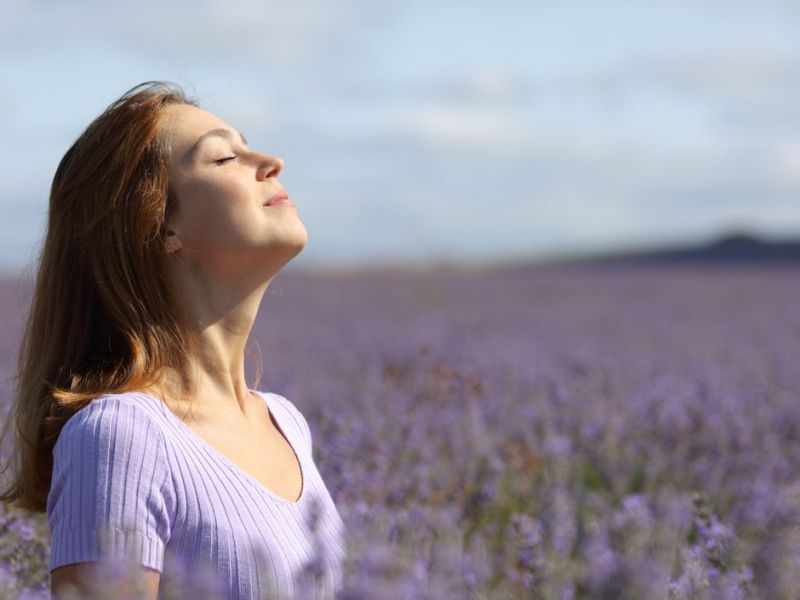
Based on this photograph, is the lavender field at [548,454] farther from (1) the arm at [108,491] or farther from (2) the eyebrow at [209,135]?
(2) the eyebrow at [209,135]

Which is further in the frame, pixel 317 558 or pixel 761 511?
pixel 761 511

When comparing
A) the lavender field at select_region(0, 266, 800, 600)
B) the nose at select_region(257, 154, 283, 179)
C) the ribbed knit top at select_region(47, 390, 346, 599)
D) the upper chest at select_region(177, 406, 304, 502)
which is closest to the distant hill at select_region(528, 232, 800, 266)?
the lavender field at select_region(0, 266, 800, 600)

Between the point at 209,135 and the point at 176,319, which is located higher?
the point at 209,135

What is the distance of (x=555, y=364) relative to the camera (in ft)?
23.0

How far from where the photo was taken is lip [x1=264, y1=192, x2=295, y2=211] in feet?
6.70

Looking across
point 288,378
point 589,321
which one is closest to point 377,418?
point 288,378

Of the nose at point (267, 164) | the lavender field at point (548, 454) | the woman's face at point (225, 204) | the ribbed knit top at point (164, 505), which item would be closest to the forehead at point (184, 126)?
the woman's face at point (225, 204)

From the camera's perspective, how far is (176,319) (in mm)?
2084

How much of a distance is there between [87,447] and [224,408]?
427mm

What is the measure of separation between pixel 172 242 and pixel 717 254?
26.5 m

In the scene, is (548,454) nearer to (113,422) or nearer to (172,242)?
(172,242)

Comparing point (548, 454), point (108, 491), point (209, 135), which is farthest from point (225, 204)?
point (548, 454)

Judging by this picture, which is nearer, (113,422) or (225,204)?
(113,422)

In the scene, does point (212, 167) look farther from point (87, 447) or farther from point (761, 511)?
point (761, 511)
